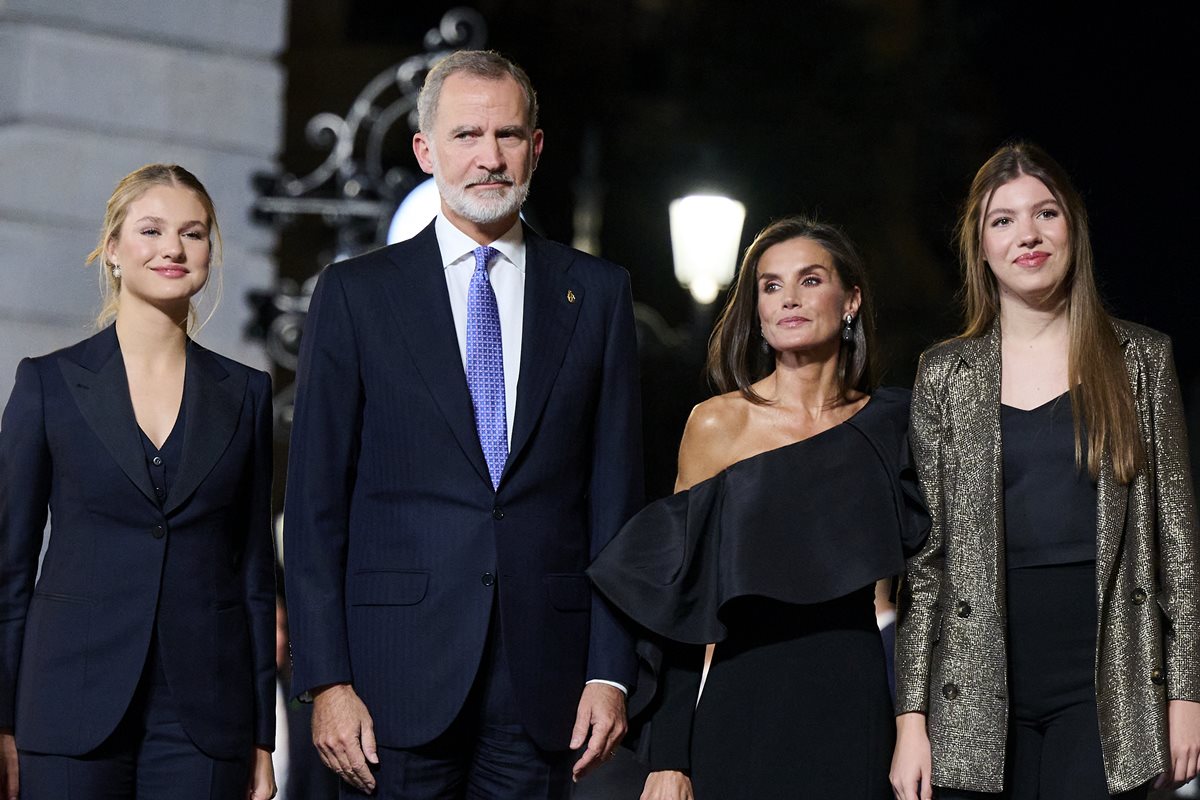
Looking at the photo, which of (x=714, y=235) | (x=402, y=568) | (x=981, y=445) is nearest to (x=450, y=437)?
(x=402, y=568)

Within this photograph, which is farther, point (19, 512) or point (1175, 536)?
point (19, 512)

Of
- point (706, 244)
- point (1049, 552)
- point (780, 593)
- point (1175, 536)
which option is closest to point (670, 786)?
point (780, 593)

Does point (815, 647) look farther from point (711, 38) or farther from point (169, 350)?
point (711, 38)

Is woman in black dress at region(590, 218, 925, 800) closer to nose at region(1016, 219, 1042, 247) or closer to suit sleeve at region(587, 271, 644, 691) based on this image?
suit sleeve at region(587, 271, 644, 691)

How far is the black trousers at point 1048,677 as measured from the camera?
3.41 m

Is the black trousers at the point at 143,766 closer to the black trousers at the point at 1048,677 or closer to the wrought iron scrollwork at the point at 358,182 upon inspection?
the black trousers at the point at 1048,677

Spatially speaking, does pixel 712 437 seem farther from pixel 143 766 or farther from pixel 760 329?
pixel 143 766

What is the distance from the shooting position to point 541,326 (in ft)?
11.8

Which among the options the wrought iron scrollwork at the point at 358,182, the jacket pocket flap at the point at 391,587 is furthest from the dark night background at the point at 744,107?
the jacket pocket flap at the point at 391,587

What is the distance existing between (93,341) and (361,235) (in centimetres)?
540

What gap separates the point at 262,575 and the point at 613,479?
736 millimetres

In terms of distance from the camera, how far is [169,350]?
147 inches

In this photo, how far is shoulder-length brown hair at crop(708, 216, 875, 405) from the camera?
3973 mm

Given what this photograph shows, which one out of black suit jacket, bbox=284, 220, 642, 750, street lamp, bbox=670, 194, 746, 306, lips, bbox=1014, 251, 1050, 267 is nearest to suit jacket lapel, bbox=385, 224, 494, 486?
black suit jacket, bbox=284, 220, 642, 750
